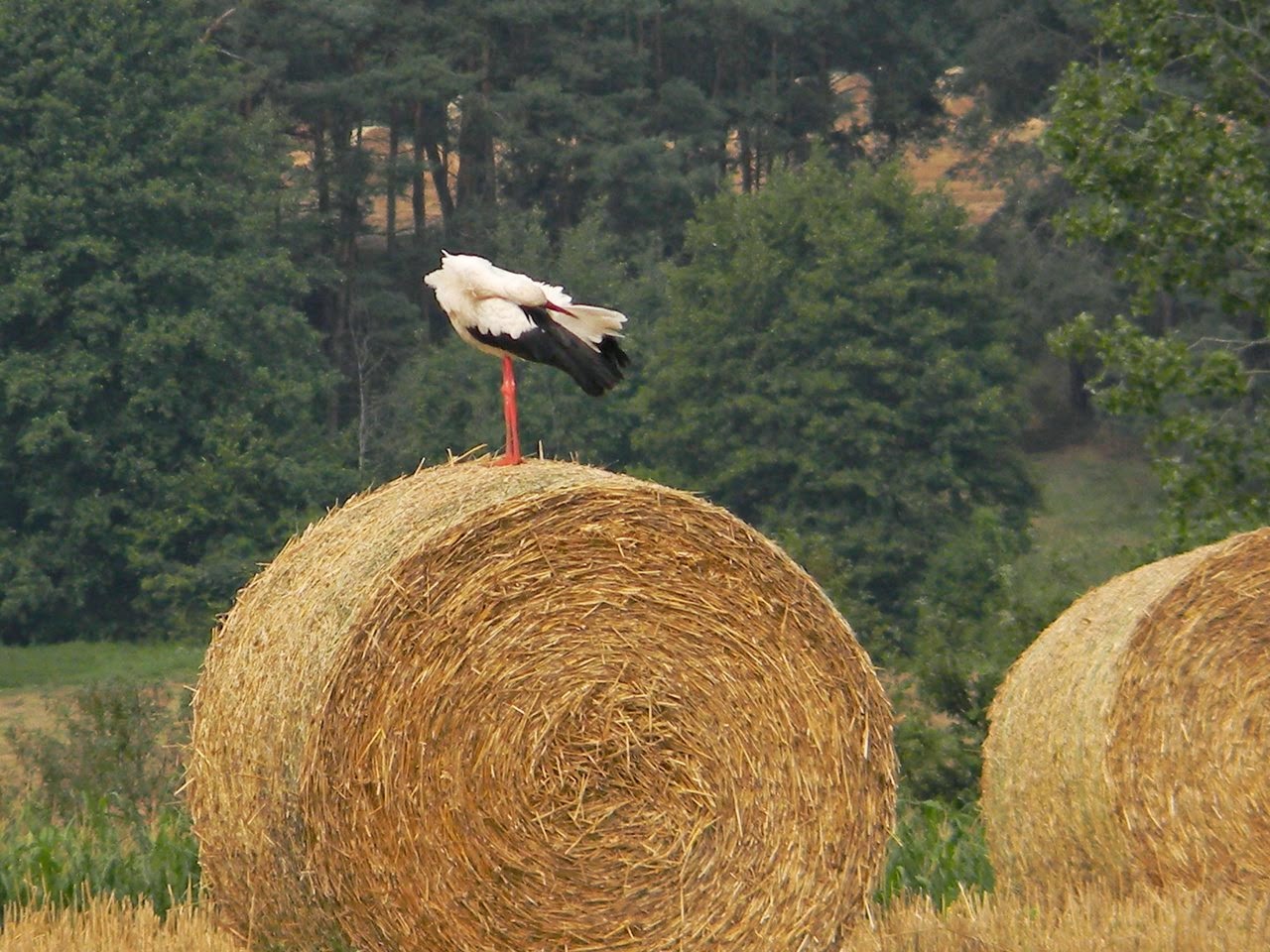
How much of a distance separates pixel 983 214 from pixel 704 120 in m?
12.0

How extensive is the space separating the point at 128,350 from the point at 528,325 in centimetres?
2807

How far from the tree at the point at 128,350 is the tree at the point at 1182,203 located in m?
20.6

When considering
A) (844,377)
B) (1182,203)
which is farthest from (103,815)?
(844,377)

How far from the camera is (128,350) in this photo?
34.0 metres

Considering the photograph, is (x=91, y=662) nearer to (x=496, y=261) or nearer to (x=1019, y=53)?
(x=496, y=261)

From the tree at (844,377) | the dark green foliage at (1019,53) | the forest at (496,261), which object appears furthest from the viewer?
the dark green foliage at (1019,53)

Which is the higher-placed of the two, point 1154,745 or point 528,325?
point 528,325

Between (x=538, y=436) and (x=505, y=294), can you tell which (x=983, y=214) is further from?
(x=505, y=294)

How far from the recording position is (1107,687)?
827 cm

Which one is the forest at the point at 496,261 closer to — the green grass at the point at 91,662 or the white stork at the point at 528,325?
the green grass at the point at 91,662

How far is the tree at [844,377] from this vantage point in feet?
116

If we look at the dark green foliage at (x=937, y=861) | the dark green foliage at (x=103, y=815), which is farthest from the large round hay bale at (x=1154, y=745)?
the dark green foliage at (x=103, y=815)

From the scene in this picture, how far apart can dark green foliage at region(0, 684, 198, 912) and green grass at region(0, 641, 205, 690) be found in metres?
16.8

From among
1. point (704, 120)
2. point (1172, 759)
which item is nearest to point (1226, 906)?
point (1172, 759)
